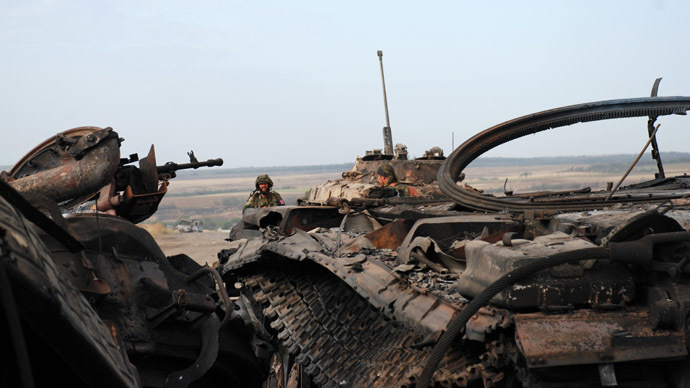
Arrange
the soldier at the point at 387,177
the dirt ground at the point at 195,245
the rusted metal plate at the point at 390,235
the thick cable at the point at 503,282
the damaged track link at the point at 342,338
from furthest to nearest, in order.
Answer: the dirt ground at the point at 195,245 → the soldier at the point at 387,177 → the rusted metal plate at the point at 390,235 → the damaged track link at the point at 342,338 → the thick cable at the point at 503,282

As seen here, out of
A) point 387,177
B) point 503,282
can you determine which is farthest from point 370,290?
point 387,177

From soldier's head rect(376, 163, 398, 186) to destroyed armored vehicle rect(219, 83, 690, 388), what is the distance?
93.9 inches

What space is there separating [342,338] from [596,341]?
2974mm

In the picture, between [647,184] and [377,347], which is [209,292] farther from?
[647,184]

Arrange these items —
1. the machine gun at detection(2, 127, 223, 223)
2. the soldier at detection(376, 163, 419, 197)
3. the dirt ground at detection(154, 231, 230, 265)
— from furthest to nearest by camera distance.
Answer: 1. the dirt ground at detection(154, 231, 230, 265)
2. the soldier at detection(376, 163, 419, 197)
3. the machine gun at detection(2, 127, 223, 223)

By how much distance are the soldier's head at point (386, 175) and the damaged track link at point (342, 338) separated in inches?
155

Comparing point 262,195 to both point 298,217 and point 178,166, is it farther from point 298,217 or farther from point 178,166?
point 178,166

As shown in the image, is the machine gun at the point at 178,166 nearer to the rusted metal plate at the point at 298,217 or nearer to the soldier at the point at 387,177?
A: the rusted metal plate at the point at 298,217

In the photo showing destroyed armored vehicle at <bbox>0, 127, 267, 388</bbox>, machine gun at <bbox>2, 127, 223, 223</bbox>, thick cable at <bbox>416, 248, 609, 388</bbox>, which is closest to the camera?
destroyed armored vehicle at <bbox>0, 127, 267, 388</bbox>

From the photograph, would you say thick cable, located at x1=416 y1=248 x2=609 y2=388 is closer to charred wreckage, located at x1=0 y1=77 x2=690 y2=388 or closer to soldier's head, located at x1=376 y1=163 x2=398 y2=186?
charred wreckage, located at x1=0 y1=77 x2=690 y2=388

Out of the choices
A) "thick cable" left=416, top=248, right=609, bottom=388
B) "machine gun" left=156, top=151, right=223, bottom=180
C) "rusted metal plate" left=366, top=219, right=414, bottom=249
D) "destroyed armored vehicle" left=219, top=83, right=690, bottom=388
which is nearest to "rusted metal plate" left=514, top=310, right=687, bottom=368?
"destroyed armored vehicle" left=219, top=83, right=690, bottom=388

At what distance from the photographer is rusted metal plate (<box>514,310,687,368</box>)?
3.60 m

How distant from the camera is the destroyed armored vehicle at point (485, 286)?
3.67 m

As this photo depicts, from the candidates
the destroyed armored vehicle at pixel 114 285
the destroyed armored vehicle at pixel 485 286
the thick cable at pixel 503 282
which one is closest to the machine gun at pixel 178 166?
the destroyed armored vehicle at pixel 114 285
